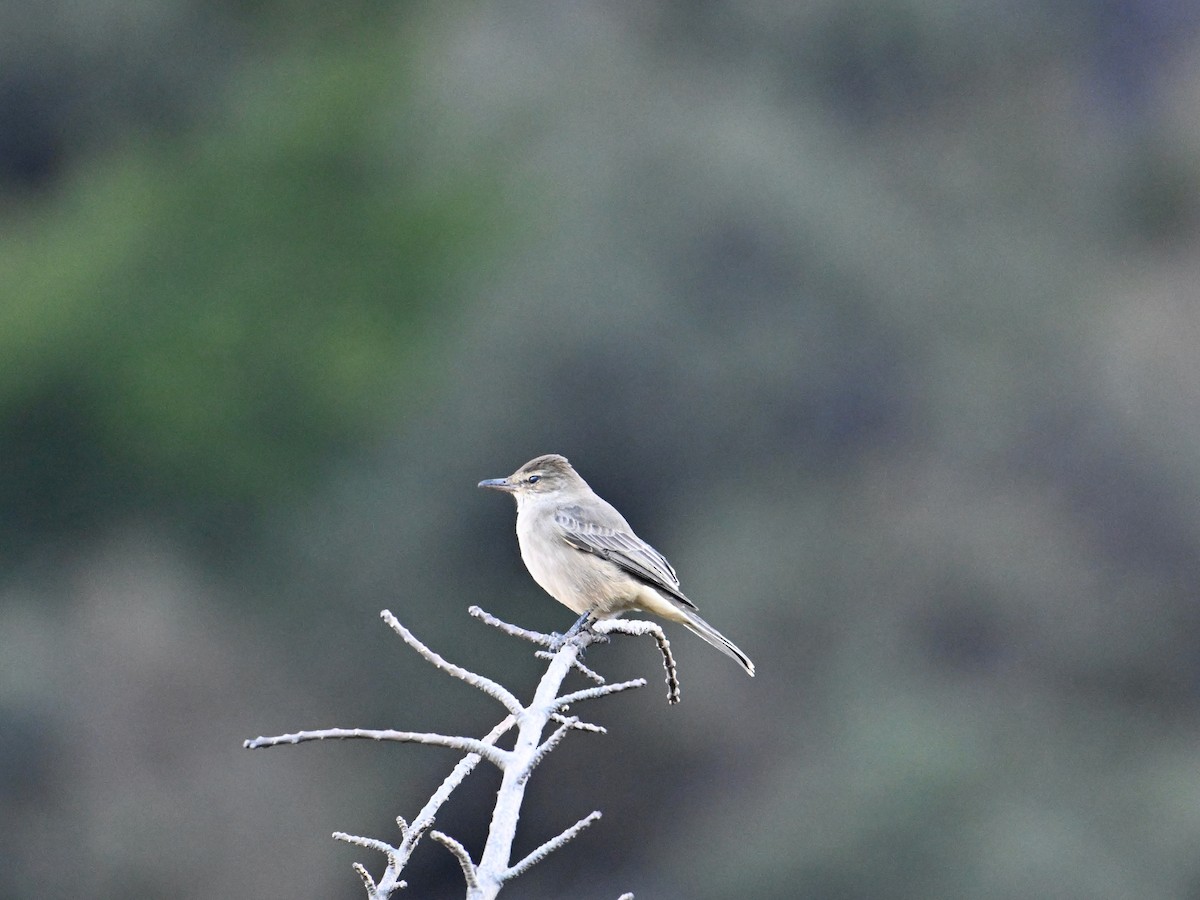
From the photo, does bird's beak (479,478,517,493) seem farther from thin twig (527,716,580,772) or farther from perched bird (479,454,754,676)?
thin twig (527,716,580,772)

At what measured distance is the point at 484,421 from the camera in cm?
1786

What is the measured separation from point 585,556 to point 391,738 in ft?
10.0

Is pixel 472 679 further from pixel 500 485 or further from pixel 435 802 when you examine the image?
pixel 500 485

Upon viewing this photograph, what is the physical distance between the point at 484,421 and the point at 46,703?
16.1ft

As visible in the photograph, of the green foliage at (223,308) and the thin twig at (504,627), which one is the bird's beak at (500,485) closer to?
the thin twig at (504,627)

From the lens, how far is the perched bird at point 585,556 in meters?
5.24

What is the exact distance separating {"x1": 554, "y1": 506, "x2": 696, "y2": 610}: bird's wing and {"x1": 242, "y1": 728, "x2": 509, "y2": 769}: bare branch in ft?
9.22

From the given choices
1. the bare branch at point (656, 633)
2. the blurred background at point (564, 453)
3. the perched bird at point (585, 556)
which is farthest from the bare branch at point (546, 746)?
the blurred background at point (564, 453)

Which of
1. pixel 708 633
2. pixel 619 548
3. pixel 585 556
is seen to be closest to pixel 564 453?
pixel 619 548

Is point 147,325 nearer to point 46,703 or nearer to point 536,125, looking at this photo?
point 46,703

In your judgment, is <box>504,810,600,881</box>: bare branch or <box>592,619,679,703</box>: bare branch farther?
<box>592,619,679,703</box>: bare branch

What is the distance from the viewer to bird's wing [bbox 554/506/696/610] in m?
5.34

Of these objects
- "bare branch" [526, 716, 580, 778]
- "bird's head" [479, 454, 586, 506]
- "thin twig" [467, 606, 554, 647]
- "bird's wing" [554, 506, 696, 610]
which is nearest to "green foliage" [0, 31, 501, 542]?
"bird's head" [479, 454, 586, 506]

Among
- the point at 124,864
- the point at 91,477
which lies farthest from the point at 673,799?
the point at 91,477
